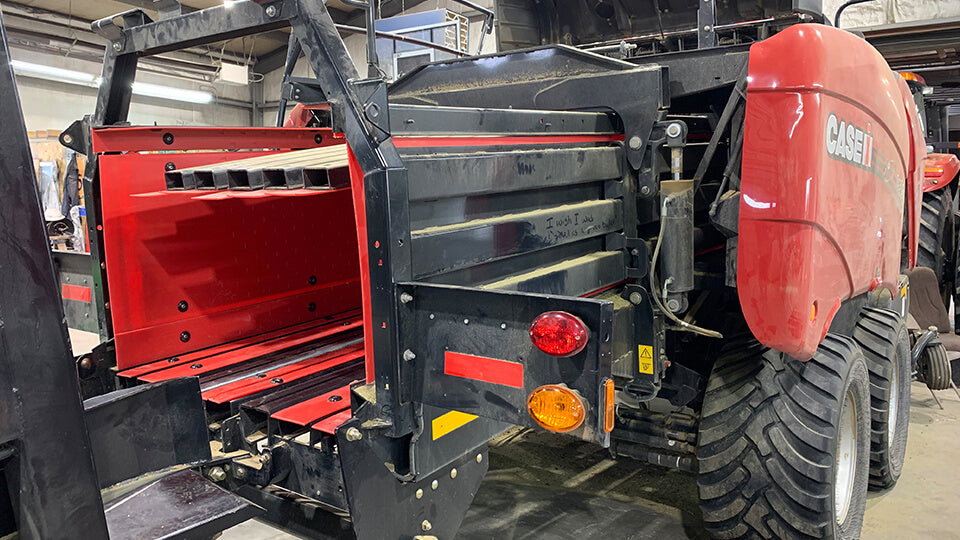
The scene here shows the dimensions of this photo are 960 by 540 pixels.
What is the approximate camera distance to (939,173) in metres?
5.71

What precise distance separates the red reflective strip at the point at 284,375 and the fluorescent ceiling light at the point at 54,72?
12675mm

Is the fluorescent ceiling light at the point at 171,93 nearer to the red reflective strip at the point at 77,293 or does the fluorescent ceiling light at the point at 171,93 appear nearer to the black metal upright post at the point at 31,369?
the red reflective strip at the point at 77,293

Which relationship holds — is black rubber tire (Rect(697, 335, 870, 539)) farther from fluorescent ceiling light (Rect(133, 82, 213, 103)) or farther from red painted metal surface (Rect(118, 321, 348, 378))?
fluorescent ceiling light (Rect(133, 82, 213, 103))

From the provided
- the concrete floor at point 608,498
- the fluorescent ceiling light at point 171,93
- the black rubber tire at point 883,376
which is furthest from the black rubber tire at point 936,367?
the fluorescent ceiling light at point 171,93

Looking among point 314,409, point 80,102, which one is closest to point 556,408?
point 314,409

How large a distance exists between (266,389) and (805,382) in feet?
6.56

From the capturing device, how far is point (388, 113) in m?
1.89

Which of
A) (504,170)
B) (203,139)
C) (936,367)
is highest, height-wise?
(203,139)

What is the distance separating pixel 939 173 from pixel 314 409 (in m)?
5.27

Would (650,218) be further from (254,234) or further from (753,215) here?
(254,234)

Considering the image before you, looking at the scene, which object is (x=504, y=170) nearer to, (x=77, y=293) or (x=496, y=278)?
(x=496, y=278)

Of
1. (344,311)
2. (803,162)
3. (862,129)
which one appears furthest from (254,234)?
(862,129)

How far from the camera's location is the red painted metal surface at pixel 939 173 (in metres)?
5.70

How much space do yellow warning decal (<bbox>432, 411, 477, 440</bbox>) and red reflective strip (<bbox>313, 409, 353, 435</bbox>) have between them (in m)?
0.30
